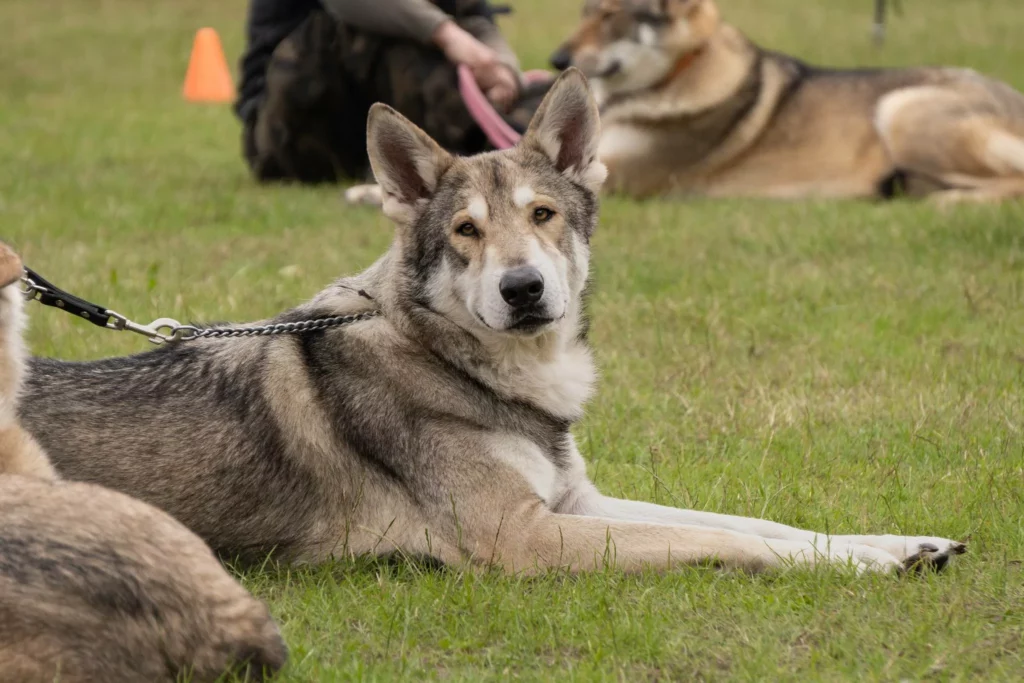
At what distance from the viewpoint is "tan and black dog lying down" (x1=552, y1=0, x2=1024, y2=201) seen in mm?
10977

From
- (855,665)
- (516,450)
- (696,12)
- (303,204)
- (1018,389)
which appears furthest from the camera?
(696,12)

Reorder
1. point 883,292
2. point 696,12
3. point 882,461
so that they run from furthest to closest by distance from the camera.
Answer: point 696,12
point 883,292
point 882,461

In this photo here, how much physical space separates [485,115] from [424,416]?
600 cm

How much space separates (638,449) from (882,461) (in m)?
0.95

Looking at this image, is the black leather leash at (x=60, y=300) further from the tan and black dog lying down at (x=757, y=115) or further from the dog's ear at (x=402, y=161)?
the tan and black dog lying down at (x=757, y=115)

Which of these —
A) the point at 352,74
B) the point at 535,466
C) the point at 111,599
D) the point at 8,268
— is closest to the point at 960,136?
the point at 352,74

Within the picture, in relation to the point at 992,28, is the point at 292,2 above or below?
above

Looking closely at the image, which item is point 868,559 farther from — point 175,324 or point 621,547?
point 175,324

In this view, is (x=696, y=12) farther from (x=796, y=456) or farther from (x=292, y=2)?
(x=796, y=456)

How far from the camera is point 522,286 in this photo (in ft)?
14.5

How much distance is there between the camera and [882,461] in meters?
5.25

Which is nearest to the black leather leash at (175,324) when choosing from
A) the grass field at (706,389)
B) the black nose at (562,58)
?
the grass field at (706,389)

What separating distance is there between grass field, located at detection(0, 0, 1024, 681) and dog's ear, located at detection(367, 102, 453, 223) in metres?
1.27

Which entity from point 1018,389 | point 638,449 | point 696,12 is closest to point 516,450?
point 638,449
